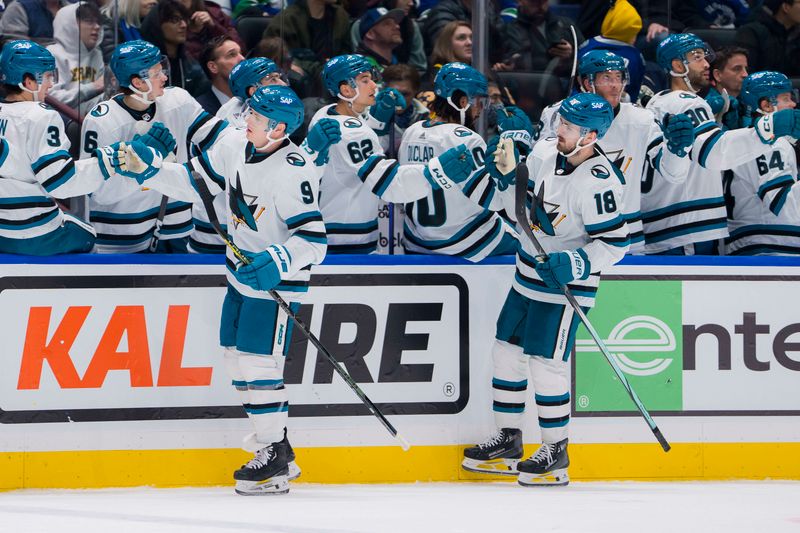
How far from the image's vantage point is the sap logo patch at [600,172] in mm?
3937

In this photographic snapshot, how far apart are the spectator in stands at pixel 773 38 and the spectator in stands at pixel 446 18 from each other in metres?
1.20

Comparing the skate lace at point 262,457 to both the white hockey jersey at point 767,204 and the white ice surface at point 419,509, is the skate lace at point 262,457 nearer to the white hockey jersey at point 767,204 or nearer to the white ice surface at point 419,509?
the white ice surface at point 419,509

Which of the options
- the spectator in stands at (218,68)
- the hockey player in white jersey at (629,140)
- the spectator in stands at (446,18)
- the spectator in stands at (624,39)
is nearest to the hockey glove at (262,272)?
the hockey player in white jersey at (629,140)

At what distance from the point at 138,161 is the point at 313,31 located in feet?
6.12

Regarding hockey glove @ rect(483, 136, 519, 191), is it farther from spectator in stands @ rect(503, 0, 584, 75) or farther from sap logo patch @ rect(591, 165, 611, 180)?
spectator in stands @ rect(503, 0, 584, 75)

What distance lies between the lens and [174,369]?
405cm

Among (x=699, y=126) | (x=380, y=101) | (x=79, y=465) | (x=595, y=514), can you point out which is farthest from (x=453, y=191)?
(x=79, y=465)

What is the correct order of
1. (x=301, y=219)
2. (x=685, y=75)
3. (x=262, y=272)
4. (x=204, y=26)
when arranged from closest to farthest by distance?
(x=262, y=272), (x=301, y=219), (x=685, y=75), (x=204, y=26)

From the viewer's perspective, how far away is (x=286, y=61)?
537 centimetres

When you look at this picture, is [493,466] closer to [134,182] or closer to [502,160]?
[502,160]

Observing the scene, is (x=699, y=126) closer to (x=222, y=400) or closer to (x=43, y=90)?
(x=222, y=400)

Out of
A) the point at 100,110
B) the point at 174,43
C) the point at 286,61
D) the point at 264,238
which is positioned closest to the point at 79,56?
the point at 174,43

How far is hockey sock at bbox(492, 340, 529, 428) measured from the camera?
4.12 metres

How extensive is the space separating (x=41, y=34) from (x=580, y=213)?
2.31m
